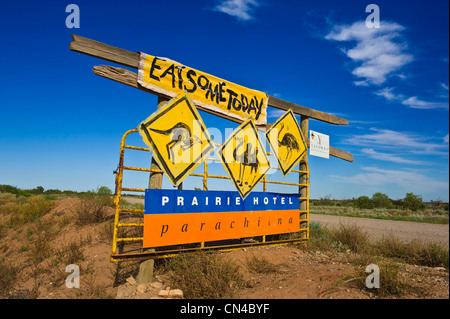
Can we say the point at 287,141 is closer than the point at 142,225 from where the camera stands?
No

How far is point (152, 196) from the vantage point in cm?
495

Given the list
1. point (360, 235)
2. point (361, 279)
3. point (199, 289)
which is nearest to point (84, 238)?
point (199, 289)

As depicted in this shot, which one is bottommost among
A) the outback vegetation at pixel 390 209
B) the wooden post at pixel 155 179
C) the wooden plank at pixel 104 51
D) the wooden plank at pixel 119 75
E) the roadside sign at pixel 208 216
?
the outback vegetation at pixel 390 209

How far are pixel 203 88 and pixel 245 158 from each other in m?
1.99

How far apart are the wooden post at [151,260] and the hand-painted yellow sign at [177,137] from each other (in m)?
0.16

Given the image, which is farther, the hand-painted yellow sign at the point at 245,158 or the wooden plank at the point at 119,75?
the hand-painted yellow sign at the point at 245,158

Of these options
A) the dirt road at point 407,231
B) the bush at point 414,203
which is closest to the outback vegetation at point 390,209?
the bush at point 414,203

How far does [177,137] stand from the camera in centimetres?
547

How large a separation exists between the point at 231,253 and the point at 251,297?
2118 mm

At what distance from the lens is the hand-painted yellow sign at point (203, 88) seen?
5.50m

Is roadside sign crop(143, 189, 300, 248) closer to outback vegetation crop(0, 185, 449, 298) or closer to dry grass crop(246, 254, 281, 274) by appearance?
outback vegetation crop(0, 185, 449, 298)

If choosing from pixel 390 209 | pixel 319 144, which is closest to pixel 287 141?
pixel 319 144

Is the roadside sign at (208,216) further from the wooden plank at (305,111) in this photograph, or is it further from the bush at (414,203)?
the bush at (414,203)

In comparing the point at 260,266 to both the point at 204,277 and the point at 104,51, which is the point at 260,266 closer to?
the point at 204,277
